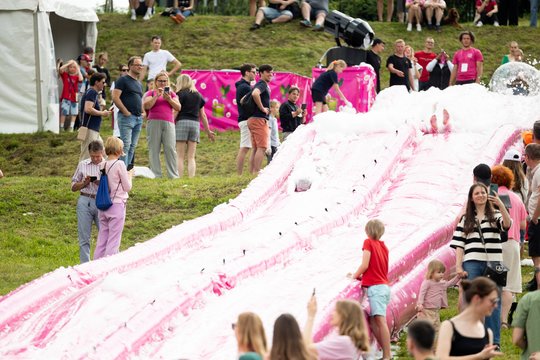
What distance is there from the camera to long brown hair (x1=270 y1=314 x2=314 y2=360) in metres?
7.24

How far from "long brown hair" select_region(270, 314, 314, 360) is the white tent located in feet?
52.3

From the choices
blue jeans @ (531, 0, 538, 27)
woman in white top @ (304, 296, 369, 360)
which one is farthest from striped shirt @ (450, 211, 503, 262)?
blue jeans @ (531, 0, 538, 27)

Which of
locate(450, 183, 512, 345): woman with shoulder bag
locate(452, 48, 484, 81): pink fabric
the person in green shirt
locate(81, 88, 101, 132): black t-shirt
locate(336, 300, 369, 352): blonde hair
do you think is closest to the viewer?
locate(336, 300, 369, 352): blonde hair

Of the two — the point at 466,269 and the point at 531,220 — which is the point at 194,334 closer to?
the point at 466,269

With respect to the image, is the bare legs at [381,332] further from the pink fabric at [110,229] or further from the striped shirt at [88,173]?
the striped shirt at [88,173]

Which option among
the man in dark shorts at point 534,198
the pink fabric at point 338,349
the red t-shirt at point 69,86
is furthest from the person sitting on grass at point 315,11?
the pink fabric at point 338,349

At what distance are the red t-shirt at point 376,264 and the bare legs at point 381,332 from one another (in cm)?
29

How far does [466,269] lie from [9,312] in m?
3.83

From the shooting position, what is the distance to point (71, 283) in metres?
11.0

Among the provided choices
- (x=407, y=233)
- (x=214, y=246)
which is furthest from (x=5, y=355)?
(x=407, y=233)

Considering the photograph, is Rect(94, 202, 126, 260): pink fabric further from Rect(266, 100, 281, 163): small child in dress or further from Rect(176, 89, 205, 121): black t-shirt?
Rect(266, 100, 281, 163): small child in dress

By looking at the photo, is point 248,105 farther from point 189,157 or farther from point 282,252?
point 282,252

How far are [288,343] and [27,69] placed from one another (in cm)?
1612

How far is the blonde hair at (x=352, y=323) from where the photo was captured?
7.87m
